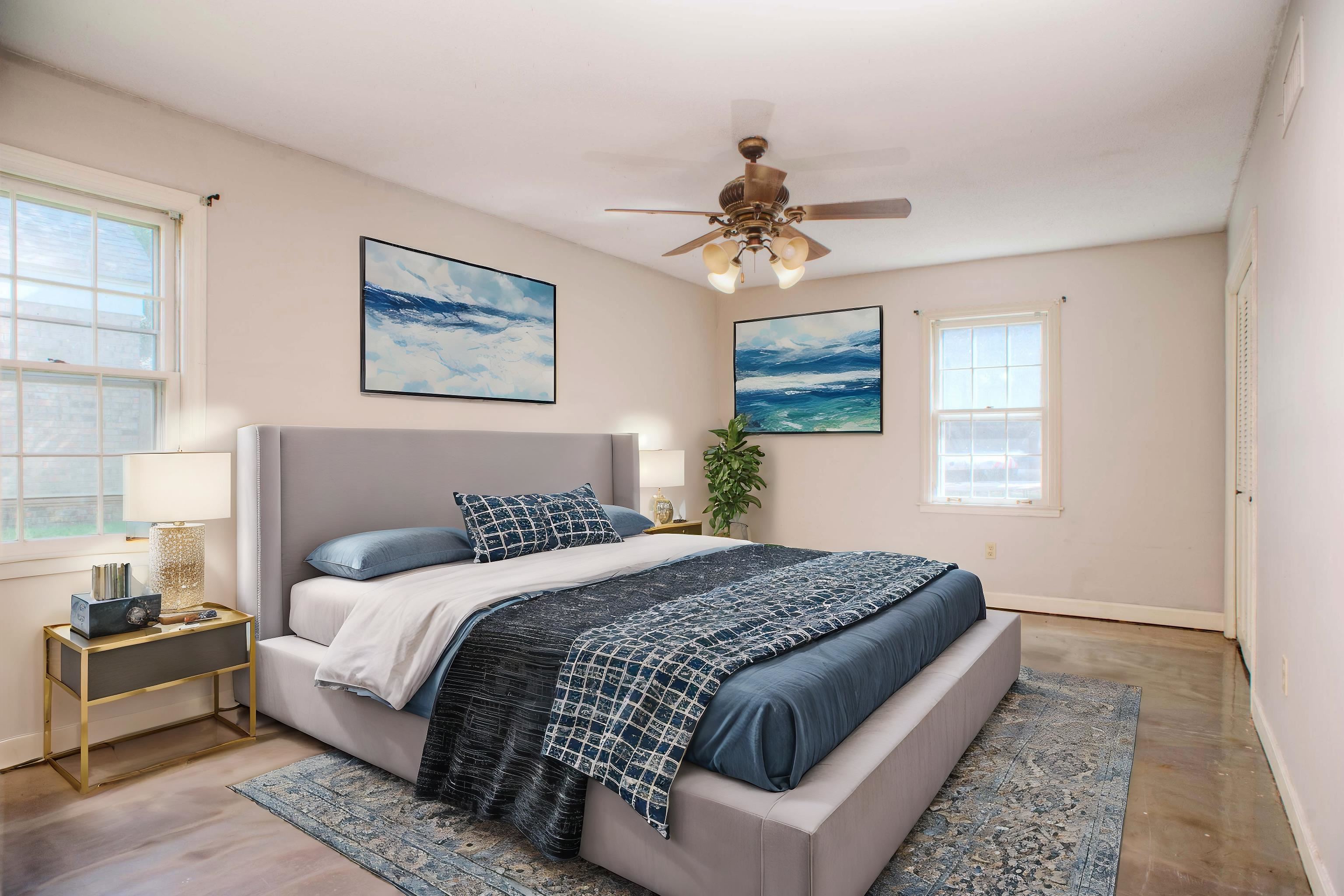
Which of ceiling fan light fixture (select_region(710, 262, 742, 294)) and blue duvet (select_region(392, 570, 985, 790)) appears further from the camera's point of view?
ceiling fan light fixture (select_region(710, 262, 742, 294))

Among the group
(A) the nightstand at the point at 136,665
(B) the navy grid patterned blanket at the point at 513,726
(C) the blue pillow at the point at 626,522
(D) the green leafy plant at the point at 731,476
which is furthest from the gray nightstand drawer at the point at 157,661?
(D) the green leafy plant at the point at 731,476

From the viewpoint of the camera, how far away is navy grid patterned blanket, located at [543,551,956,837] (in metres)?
1.81

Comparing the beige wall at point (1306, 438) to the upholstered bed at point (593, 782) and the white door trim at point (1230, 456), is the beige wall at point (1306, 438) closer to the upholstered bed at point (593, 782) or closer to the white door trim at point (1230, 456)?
the upholstered bed at point (593, 782)

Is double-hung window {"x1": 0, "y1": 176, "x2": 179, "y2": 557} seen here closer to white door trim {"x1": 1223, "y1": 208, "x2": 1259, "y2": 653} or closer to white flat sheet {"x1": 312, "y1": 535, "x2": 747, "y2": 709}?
white flat sheet {"x1": 312, "y1": 535, "x2": 747, "y2": 709}

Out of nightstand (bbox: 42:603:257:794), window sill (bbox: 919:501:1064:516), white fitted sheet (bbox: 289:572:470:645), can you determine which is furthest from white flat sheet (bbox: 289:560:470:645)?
window sill (bbox: 919:501:1064:516)

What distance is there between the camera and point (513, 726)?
2123 millimetres

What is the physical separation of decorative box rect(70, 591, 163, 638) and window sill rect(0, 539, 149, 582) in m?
0.15

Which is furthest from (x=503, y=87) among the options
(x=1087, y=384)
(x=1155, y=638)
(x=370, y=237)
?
(x=1155, y=638)

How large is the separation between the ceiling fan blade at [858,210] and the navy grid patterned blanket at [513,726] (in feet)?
5.64

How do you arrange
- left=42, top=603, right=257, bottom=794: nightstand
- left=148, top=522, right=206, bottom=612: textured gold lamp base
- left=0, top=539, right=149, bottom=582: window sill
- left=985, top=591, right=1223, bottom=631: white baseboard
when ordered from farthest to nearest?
1. left=985, top=591, right=1223, bottom=631: white baseboard
2. left=148, top=522, right=206, bottom=612: textured gold lamp base
3. left=0, top=539, right=149, bottom=582: window sill
4. left=42, top=603, right=257, bottom=794: nightstand

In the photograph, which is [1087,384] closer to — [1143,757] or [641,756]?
[1143,757]

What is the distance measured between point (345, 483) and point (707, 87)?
234cm

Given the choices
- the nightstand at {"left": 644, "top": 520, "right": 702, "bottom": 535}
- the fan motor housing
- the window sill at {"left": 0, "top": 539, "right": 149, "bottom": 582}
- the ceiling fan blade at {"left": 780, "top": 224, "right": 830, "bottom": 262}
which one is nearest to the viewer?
the window sill at {"left": 0, "top": 539, "right": 149, "bottom": 582}

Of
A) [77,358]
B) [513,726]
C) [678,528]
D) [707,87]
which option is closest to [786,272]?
[707,87]
